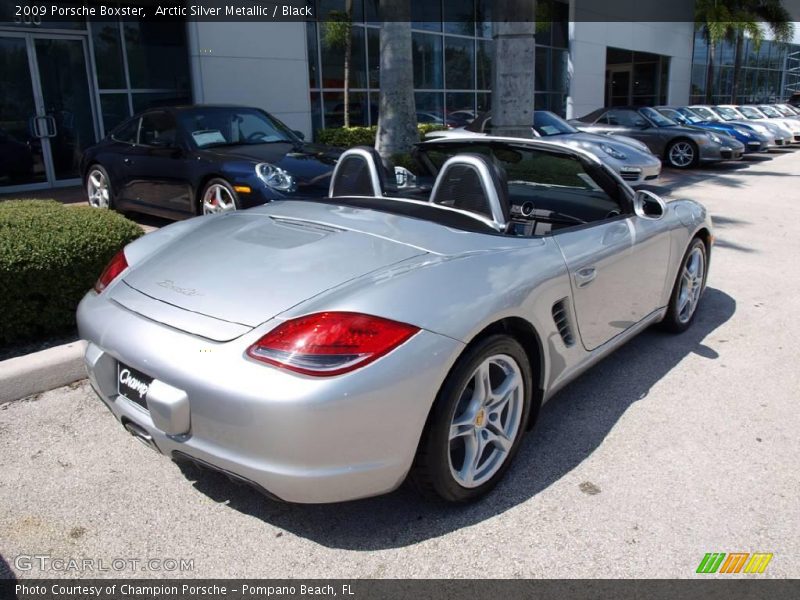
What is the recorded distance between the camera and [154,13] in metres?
12.7

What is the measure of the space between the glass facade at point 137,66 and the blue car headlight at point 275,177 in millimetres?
7000

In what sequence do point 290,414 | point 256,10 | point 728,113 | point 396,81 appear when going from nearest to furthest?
point 290,414 < point 396,81 < point 256,10 < point 728,113

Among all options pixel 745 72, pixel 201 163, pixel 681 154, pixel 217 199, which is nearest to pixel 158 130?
pixel 201 163

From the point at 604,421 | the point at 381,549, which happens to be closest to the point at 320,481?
the point at 381,549

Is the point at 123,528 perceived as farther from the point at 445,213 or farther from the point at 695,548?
the point at 695,548

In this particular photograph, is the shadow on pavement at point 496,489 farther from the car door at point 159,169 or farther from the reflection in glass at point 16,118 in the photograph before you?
the reflection in glass at point 16,118

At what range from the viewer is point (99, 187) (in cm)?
896

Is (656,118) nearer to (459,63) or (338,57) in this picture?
(459,63)

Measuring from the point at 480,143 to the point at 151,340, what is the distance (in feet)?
7.77

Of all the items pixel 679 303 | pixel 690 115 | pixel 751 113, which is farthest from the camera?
pixel 751 113

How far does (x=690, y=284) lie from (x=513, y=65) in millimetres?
4856

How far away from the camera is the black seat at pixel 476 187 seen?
3.26 m

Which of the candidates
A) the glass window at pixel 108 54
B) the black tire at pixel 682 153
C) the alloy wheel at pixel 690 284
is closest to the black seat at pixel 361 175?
the alloy wheel at pixel 690 284

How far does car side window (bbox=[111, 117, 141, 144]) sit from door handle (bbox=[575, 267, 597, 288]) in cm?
676
